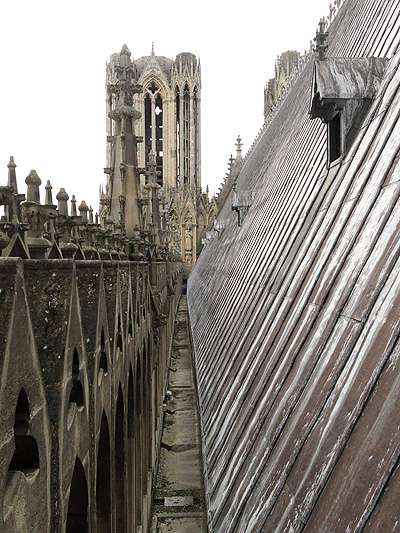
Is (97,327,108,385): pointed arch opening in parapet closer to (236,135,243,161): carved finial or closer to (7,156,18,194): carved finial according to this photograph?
(7,156,18,194): carved finial

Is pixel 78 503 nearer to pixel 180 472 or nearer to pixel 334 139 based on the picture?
pixel 334 139

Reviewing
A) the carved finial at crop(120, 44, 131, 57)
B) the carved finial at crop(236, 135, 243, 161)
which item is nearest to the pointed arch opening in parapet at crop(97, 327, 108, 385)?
the carved finial at crop(120, 44, 131, 57)

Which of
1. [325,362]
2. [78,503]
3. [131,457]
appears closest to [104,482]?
[78,503]

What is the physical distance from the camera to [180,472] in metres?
12.9

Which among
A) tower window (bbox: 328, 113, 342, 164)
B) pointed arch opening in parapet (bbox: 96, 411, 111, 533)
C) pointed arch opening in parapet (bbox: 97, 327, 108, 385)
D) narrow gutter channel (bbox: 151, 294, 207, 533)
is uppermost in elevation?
tower window (bbox: 328, 113, 342, 164)

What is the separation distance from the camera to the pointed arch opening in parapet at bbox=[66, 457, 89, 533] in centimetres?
400

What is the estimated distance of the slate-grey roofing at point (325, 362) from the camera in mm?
2635

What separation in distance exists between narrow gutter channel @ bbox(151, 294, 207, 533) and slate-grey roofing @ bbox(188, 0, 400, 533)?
3.43m

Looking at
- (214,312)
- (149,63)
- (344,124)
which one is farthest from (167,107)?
(344,124)

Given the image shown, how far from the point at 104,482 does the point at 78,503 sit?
4.48ft

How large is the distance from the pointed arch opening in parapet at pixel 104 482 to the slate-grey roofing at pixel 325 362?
3.72 ft

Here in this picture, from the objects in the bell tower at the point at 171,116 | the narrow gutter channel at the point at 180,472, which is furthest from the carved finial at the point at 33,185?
the bell tower at the point at 171,116

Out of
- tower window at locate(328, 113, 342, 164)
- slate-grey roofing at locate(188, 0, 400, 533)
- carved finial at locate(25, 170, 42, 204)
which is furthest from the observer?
tower window at locate(328, 113, 342, 164)

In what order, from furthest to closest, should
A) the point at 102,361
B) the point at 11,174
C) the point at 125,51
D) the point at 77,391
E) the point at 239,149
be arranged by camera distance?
the point at 239,149, the point at 125,51, the point at 11,174, the point at 102,361, the point at 77,391
